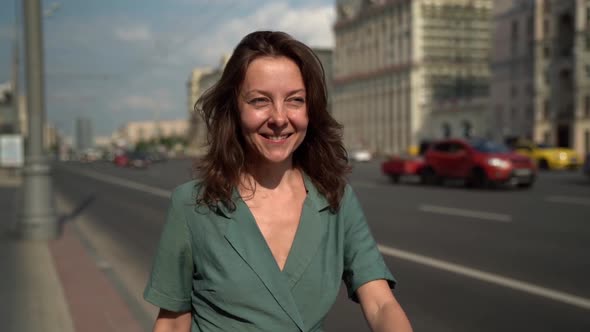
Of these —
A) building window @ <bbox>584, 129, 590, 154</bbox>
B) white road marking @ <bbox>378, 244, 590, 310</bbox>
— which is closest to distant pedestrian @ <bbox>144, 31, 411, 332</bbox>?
white road marking @ <bbox>378, 244, 590, 310</bbox>

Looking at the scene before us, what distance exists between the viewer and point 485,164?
18.1m

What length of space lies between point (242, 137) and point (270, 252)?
17.0 inches

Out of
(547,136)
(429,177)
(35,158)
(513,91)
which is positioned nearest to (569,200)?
(429,177)

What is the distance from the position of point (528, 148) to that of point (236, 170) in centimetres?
3245

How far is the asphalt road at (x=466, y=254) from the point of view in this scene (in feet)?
16.7

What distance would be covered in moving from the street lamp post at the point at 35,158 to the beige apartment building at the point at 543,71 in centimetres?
5011

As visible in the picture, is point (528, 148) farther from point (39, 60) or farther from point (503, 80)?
point (503, 80)

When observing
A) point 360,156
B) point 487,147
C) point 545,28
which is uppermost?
point 545,28

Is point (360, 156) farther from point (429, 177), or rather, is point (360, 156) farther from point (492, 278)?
point (492, 278)

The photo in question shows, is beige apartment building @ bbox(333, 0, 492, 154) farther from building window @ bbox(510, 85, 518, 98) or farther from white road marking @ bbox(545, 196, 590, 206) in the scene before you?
white road marking @ bbox(545, 196, 590, 206)

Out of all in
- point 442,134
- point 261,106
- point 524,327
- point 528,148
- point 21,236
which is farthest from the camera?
point 442,134

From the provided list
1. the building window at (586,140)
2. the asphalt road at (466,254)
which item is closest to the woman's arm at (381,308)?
the asphalt road at (466,254)

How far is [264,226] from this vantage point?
6.06 ft

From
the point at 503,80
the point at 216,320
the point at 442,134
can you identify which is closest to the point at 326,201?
the point at 216,320
